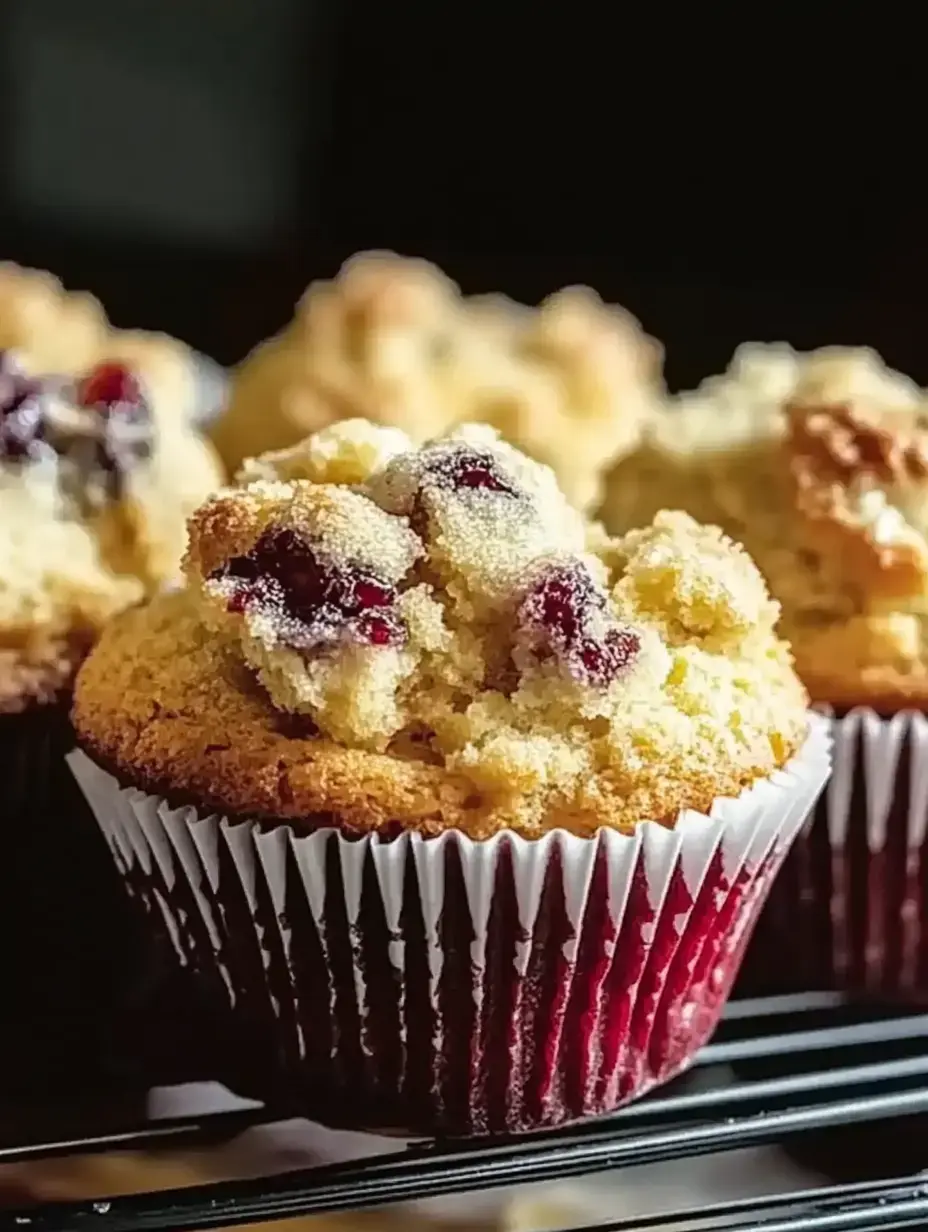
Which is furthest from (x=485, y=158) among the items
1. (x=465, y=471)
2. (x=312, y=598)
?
(x=312, y=598)

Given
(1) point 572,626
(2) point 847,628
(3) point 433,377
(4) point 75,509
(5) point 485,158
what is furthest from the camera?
(5) point 485,158

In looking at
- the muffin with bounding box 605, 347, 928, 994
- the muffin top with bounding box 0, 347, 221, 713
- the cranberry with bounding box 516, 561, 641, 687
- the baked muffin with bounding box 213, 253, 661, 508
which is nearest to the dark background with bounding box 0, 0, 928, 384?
the baked muffin with bounding box 213, 253, 661, 508

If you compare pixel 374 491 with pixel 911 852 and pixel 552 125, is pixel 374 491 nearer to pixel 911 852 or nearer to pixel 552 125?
pixel 911 852

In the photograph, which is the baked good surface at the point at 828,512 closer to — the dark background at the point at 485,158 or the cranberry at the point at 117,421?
the cranberry at the point at 117,421

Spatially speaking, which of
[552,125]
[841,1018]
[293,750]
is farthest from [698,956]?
[552,125]

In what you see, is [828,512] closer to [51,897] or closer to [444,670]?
[444,670]

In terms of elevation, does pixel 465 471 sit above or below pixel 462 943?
above
